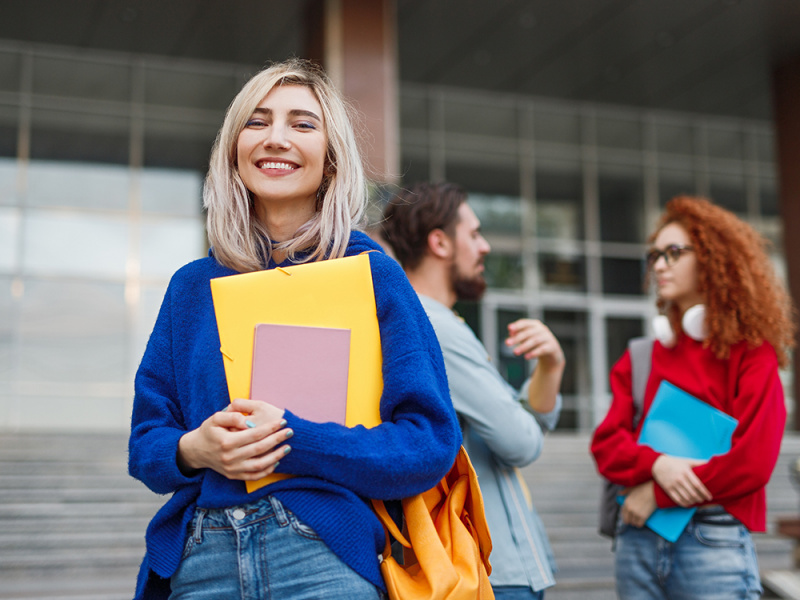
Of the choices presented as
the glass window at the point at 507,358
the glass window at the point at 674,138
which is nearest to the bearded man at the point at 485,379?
the glass window at the point at 507,358

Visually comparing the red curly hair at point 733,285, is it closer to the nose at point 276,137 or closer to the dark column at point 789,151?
the nose at point 276,137

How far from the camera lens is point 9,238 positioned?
560 inches

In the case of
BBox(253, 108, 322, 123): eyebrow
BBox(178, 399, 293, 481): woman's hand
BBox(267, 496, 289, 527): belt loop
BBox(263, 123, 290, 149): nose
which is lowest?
BBox(267, 496, 289, 527): belt loop

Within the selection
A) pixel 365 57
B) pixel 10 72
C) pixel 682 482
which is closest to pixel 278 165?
pixel 682 482

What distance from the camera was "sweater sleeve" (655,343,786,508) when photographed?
2475 millimetres

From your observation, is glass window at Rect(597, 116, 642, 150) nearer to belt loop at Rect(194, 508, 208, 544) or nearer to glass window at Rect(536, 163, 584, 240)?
glass window at Rect(536, 163, 584, 240)

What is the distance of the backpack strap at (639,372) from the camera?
9.57 feet

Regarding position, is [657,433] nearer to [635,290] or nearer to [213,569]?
[213,569]

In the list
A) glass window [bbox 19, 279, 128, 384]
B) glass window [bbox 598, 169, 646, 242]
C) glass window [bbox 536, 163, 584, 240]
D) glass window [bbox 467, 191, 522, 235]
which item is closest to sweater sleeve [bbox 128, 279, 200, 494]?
glass window [bbox 19, 279, 128, 384]

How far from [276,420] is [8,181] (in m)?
14.7

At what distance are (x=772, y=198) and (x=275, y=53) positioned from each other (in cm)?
1132

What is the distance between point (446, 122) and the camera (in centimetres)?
1619

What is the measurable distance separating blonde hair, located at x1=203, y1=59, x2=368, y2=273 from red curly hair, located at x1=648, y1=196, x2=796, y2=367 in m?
1.52

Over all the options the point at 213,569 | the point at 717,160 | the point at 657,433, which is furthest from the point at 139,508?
the point at 717,160
